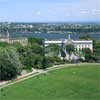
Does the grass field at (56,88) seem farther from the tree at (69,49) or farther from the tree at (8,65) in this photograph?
the tree at (69,49)

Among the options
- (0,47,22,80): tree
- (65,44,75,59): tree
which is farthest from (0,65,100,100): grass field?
(65,44,75,59): tree

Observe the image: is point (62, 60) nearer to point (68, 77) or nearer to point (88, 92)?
point (68, 77)

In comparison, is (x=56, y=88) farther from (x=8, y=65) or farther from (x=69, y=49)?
(x=69, y=49)

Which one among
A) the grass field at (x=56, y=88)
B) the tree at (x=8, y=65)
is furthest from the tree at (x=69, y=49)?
the tree at (x=8, y=65)

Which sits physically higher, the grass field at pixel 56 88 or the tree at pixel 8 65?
the tree at pixel 8 65

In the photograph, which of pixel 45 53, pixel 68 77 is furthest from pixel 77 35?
pixel 68 77

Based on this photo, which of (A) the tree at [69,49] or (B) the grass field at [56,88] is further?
(A) the tree at [69,49]

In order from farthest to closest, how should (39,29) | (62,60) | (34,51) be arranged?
(39,29), (34,51), (62,60)
